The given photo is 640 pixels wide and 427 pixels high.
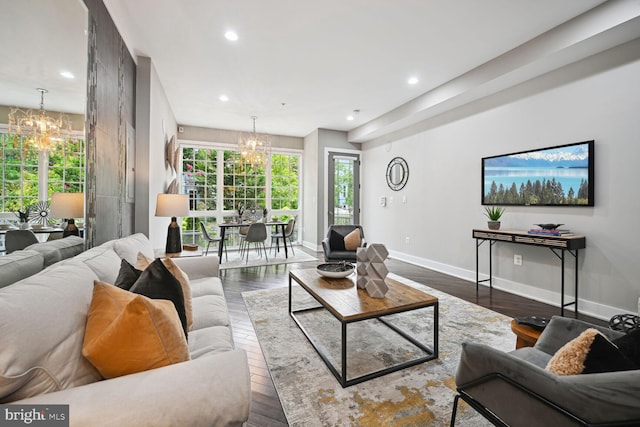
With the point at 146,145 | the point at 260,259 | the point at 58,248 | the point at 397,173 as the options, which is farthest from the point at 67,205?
the point at 397,173

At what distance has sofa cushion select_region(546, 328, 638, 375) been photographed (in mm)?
892

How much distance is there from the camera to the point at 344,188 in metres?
6.70

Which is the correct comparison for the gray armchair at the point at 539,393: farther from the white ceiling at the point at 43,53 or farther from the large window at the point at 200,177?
the large window at the point at 200,177

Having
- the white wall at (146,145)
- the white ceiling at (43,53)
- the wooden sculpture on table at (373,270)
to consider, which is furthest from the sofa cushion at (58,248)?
the wooden sculpture on table at (373,270)

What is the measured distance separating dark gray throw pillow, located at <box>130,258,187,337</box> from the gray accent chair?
2.80 metres

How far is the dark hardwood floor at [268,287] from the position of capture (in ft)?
5.28

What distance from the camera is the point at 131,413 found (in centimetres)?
75

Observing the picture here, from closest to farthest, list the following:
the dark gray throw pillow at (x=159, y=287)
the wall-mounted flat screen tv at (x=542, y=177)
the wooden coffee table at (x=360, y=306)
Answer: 1. the dark gray throw pillow at (x=159, y=287)
2. the wooden coffee table at (x=360, y=306)
3. the wall-mounted flat screen tv at (x=542, y=177)

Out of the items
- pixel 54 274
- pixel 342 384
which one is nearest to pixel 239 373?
pixel 54 274

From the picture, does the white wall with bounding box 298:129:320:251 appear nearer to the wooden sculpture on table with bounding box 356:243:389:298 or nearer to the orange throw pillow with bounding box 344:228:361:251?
the orange throw pillow with bounding box 344:228:361:251

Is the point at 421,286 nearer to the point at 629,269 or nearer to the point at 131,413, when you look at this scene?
the point at 629,269

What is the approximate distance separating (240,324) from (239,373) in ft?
6.04

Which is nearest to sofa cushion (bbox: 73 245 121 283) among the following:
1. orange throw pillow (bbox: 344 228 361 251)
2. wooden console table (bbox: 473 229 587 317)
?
Result: orange throw pillow (bbox: 344 228 361 251)

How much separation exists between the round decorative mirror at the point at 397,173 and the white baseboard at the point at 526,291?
1436 millimetres
